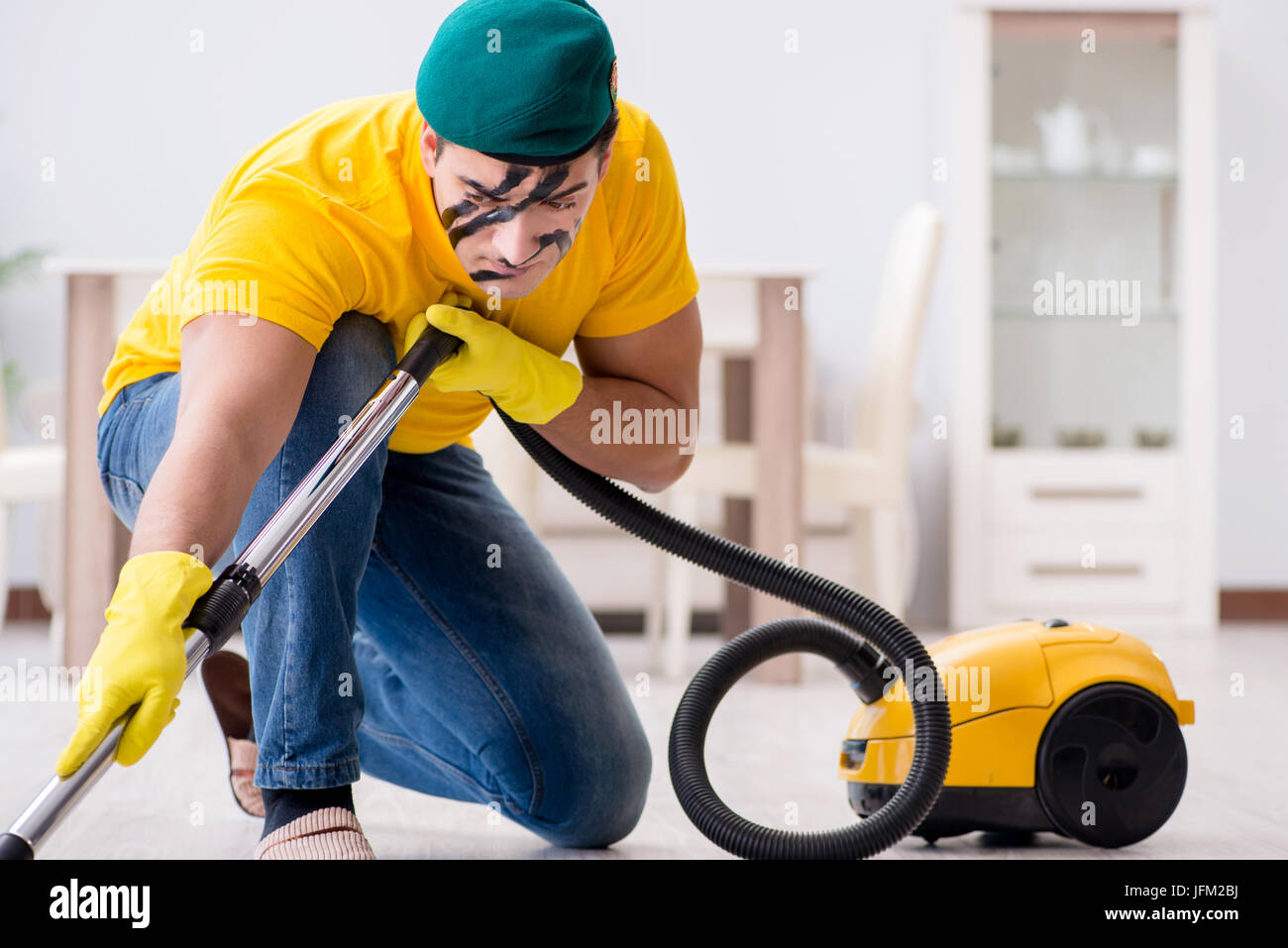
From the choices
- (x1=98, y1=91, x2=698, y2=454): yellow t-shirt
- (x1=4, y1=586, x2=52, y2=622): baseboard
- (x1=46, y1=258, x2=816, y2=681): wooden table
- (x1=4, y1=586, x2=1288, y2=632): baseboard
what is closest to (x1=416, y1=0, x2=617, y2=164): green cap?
(x1=98, y1=91, x2=698, y2=454): yellow t-shirt

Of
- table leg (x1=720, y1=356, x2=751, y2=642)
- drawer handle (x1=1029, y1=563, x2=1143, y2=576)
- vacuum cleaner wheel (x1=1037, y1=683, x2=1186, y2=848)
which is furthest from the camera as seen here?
drawer handle (x1=1029, y1=563, x2=1143, y2=576)

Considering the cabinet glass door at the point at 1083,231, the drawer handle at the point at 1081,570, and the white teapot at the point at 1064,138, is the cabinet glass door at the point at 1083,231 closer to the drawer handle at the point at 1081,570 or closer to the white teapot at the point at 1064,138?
the white teapot at the point at 1064,138

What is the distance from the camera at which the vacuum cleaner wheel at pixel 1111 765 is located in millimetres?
1159

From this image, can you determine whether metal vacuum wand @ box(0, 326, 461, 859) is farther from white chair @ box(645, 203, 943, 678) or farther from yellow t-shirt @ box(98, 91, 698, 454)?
white chair @ box(645, 203, 943, 678)

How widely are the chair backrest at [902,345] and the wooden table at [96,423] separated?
0.34 metres

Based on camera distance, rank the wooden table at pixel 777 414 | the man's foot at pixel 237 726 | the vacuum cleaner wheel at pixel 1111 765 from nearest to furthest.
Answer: the vacuum cleaner wheel at pixel 1111 765
the man's foot at pixel 237 726
the wooden table at pixel 777 414

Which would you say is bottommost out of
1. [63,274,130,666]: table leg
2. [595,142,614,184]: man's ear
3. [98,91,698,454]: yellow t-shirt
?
[63,274,130,666]: table leg

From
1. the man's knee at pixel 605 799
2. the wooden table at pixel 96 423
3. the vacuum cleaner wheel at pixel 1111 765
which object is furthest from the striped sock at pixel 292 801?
the wooden table at pixel 96 423

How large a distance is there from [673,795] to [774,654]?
406 millimetres

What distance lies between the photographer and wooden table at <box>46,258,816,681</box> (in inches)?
94.3

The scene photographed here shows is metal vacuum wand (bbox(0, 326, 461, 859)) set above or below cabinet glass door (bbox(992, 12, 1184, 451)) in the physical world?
below

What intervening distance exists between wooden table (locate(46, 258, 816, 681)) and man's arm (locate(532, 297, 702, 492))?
1204 mm

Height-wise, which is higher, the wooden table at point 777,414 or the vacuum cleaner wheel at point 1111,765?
the wooden table at point 777,414
